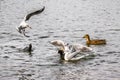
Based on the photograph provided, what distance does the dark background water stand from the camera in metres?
16.2

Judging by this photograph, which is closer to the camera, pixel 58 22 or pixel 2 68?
pixel 2 68

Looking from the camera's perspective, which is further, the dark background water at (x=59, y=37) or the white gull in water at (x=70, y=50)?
the white gull in water at (x=70, y=50)

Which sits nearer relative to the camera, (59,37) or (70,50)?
(70,50)

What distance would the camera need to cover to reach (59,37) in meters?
23.7

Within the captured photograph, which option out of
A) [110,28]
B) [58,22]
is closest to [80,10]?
[58,22]

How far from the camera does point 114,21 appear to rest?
2972cm

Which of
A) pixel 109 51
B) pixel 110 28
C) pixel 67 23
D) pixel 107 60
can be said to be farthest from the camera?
pixel 67 23

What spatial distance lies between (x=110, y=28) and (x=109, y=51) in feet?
23.2

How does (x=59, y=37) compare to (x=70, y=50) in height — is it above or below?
above

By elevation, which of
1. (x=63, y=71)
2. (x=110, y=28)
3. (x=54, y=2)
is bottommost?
(x=63, y=71)

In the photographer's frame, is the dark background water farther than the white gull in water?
No

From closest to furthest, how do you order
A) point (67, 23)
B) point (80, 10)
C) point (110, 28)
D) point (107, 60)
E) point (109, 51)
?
1. point (107, 60)
2. point (109, 51)
3. point (110, 28)
4. point (67, 23)
5. point (80, 10)

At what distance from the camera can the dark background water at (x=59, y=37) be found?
16.2m

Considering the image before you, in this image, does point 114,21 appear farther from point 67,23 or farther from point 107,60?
point 107,60
